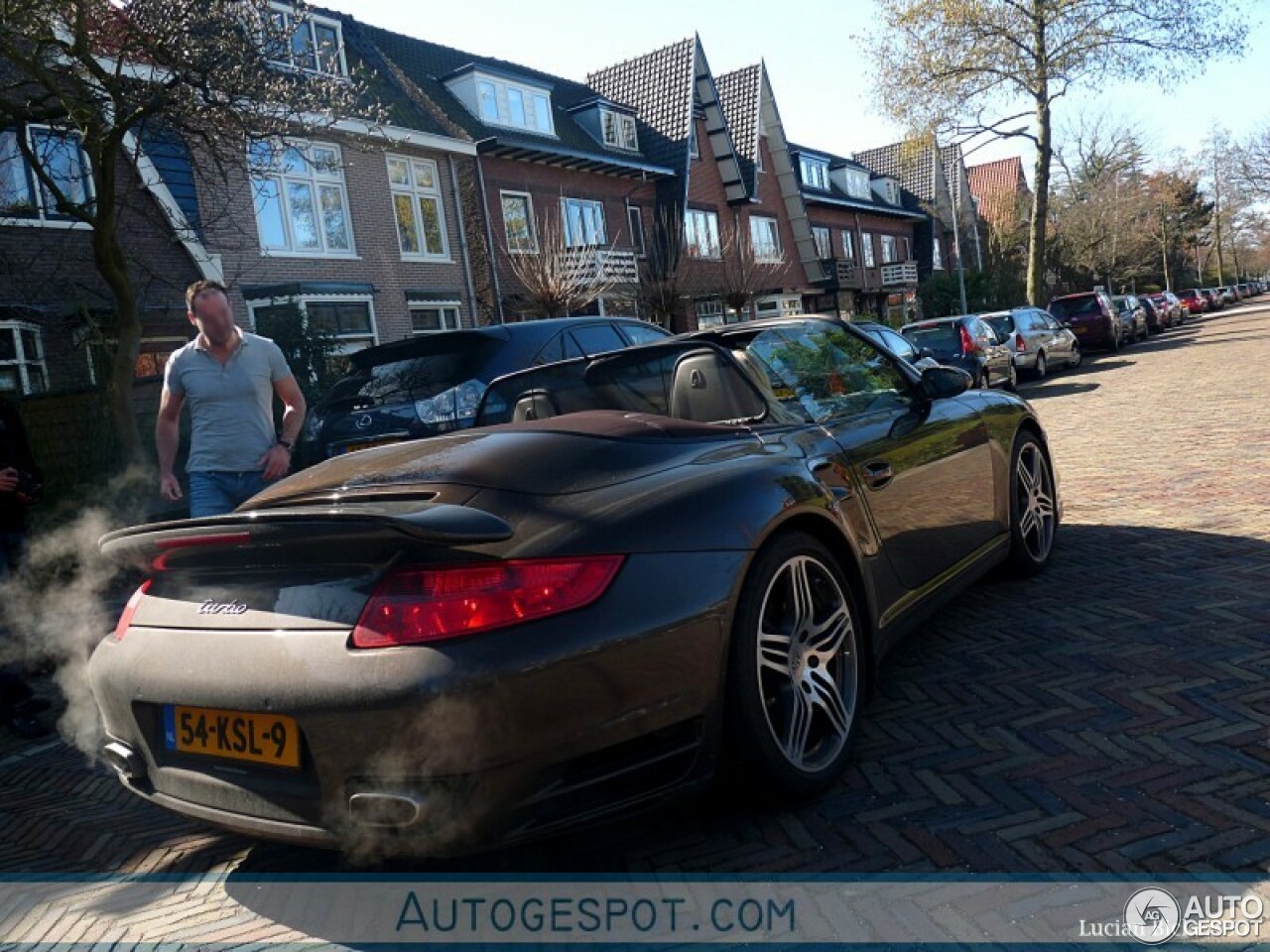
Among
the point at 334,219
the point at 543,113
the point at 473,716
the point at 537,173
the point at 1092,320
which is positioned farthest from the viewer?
the point at 1092,320

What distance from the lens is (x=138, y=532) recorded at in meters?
2.50

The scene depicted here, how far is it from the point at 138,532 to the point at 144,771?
63 cm

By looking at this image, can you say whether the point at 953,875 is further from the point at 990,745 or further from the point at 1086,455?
the point at 1086,455

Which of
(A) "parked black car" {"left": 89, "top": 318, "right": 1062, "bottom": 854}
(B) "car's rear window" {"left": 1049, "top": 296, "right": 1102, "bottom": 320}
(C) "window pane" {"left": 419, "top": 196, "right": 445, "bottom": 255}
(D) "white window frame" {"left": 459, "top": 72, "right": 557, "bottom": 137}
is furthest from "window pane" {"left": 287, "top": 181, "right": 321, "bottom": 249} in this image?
(B) "car's rear window" {"left": 1049, "top": 296, "right": 1102, "bottom": 320}

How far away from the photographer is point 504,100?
22.8 meters

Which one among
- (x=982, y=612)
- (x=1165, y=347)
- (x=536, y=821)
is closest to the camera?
(x=536, y=821)

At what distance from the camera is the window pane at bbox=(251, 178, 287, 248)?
53.6ft

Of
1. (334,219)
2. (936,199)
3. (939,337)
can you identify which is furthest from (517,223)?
(936,199)

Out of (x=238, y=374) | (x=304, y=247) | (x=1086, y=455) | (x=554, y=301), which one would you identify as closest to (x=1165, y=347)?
(x=554, y=301)

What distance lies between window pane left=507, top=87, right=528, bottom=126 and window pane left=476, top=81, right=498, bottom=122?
462 millimetres

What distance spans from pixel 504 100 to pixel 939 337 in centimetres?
1279

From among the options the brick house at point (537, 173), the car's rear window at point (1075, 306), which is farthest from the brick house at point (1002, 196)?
the brick house at point (537, 173)

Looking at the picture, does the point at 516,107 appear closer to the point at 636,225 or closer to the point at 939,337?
the point at 636,225

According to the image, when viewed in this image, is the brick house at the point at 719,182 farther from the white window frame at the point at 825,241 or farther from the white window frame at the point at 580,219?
the white window frame at the point at 825,241
